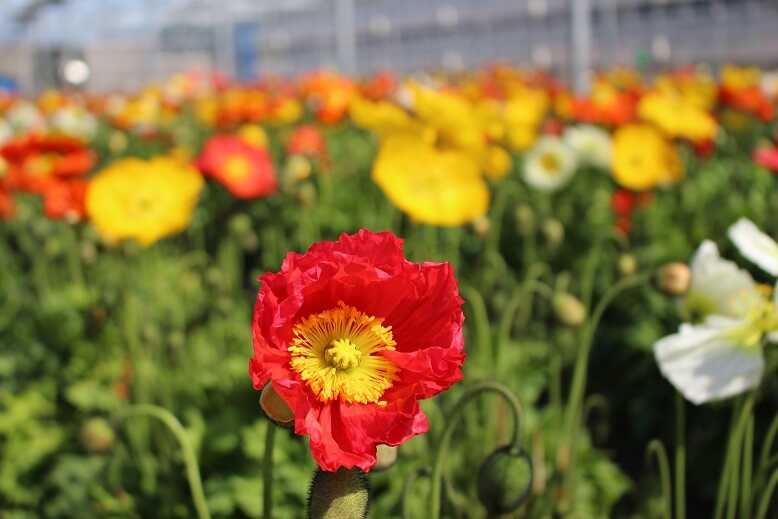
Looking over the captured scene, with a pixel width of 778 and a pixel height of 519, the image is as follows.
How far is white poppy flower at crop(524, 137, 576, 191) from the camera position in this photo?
2.67 m

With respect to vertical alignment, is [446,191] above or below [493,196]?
above

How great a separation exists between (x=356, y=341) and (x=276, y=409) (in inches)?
3.1

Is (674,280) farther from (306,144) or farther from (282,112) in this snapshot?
(282,112)

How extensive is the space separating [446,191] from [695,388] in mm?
1014

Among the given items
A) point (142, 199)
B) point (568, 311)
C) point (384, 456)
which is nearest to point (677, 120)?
point (568, 311)

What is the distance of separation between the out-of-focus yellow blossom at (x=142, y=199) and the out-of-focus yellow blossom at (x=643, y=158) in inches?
41.9

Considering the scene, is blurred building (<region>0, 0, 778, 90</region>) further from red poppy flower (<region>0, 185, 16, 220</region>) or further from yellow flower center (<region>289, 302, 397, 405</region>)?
yellow flower center (<region>289, 302, 397, 405</region>)

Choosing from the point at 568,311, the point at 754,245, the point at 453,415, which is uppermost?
the point at 754,245

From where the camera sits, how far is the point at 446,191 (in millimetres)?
1835

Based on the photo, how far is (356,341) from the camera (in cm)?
67

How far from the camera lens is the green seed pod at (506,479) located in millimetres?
907

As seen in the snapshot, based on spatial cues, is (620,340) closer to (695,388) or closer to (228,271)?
(228,271)

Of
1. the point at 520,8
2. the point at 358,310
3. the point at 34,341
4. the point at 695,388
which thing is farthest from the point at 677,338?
the point at 520,8

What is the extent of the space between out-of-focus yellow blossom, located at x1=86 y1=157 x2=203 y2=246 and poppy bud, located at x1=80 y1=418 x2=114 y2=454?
0.53m
